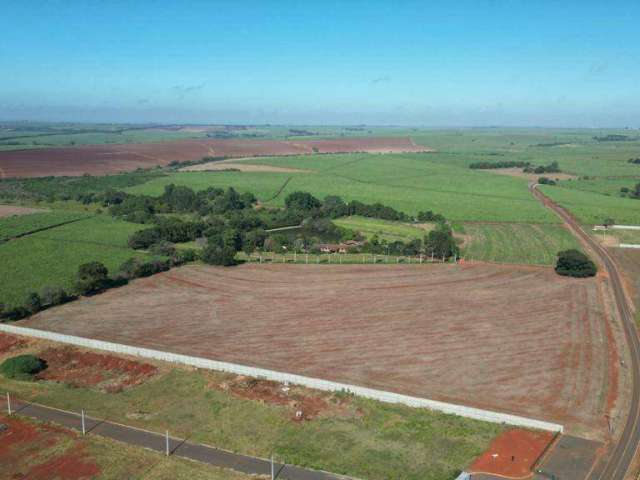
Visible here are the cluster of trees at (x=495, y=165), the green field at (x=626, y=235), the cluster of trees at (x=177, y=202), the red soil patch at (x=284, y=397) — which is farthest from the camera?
the cluster of trees at (x=495, y=165)

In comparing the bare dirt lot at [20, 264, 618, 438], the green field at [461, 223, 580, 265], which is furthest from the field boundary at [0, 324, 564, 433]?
the green field at [461, 223, 580, 265]

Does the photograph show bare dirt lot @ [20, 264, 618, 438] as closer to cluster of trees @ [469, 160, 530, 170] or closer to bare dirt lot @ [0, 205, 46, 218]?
bare dirt lot @ [0, 205, 46, 218]

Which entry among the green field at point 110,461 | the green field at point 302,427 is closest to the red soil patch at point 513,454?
the green field at point 302,427

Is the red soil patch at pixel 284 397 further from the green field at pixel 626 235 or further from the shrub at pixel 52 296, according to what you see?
the green field at pixel 626 235

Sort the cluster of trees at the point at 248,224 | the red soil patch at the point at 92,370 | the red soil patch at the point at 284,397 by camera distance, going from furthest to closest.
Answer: the cluster of trees at the point at 248,224, the red soil patch at the point at 92,370, the red soil patch at the point at 284,397

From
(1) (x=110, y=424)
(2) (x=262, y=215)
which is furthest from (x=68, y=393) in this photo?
(2) (x=262, y=215)

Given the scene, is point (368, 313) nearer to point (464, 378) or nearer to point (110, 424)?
point (464, 378)

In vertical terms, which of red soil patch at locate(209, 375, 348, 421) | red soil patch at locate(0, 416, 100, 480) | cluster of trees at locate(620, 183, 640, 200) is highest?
cluster of trees at locate(620, 183, 640, 200)
